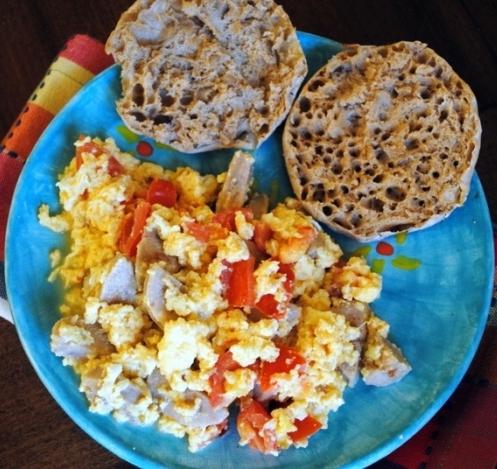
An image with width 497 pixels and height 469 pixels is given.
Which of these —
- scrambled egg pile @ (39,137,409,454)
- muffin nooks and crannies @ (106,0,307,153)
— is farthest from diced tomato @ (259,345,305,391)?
muffin nooks and crannies @ (106,0,307,153)

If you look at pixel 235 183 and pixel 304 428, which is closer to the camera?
pixel 304 428

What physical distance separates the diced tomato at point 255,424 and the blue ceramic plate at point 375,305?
76 mm

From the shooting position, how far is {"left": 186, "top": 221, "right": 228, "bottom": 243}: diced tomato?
2.18 meters

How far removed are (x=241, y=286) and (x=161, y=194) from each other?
0.36 metres

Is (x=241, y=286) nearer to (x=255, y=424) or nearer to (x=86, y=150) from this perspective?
(x=255, y=424)

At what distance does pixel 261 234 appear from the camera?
7.32ft

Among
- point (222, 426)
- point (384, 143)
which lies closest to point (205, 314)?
point (222, 426)

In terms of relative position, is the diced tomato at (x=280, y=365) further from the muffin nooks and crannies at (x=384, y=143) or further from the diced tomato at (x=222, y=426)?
the muffin nooks and crannies at (x=384, y=143)

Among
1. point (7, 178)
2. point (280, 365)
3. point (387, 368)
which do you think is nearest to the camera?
point (280, 365)

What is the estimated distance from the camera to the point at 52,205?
2.38 metres

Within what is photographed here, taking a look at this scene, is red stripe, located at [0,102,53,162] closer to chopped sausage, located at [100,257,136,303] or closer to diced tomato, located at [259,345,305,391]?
chopped sausage, located at [100,257,136,303]

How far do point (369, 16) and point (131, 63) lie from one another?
2.94ft

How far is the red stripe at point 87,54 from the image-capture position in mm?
2605

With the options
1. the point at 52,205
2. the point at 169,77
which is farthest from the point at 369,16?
the point at 52,205
